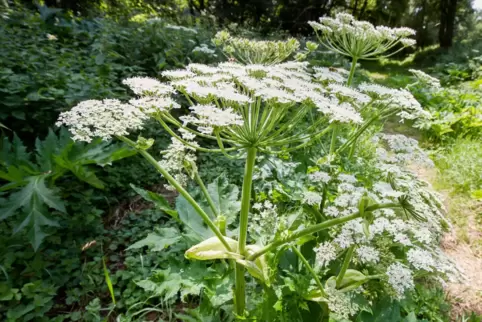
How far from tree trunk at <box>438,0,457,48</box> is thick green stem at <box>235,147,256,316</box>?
20743 millimetres

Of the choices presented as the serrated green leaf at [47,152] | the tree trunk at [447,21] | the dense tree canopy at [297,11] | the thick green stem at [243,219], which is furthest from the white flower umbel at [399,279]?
the tree trunk at [447,21]

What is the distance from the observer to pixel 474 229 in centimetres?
333

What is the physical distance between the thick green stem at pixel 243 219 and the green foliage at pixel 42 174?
1.02m

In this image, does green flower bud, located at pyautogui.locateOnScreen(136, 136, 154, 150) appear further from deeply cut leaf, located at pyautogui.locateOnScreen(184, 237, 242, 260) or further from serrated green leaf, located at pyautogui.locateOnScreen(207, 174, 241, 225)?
serrated green leaf, located at pyautogui.locateOnScreen(207, 174, 241, 225)

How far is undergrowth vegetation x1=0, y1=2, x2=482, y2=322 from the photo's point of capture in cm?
146

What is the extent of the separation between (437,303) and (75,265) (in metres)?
2.63

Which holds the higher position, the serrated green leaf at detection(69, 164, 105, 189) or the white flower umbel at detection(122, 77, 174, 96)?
the white flower umbel at detection(122, 77, 174, 96)

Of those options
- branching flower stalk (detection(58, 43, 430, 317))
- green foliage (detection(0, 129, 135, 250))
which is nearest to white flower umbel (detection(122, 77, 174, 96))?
branching flower stalk (detection(58, 43, 430, 317))

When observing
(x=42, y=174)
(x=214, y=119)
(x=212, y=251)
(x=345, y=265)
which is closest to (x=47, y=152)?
(x=42, y=174)

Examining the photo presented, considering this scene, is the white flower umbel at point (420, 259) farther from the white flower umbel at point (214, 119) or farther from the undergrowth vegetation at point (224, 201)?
the white flower umbel at point (214, 119)

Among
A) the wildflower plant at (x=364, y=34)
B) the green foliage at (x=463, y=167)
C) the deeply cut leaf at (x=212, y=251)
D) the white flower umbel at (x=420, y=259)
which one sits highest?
the wildflower plant at (x=364, y=34)

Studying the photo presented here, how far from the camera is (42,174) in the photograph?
2240 millimetres

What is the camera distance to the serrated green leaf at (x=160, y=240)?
1843 mm

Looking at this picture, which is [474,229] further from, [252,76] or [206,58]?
[206,58]
